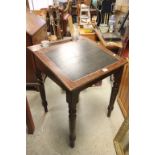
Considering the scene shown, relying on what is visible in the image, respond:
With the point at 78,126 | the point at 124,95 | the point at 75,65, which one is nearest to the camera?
the point at 75,65

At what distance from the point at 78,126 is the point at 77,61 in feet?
2.65

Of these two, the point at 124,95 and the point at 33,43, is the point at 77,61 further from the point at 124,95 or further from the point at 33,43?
the point at 124,95

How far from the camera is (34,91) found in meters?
2.04

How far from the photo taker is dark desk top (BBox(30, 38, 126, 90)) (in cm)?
100

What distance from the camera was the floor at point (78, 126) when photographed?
1.38 metres

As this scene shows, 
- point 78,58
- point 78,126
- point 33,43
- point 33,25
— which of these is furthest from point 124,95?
point 33,25

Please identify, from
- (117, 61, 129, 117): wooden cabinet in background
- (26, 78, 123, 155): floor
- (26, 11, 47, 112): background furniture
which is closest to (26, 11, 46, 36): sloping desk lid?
(26, 11, 47, 112): background furniture

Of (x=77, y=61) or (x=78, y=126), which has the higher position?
A: (x=77, y=61)

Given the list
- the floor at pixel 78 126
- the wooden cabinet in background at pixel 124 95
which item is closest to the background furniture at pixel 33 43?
the floor at pixel 78 126

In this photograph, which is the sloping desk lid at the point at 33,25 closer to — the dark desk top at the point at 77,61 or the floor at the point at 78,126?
the dark desk top at the point at 77,61

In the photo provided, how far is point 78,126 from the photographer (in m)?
1.58
